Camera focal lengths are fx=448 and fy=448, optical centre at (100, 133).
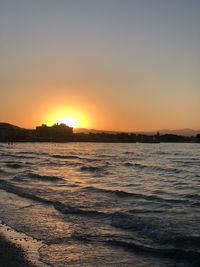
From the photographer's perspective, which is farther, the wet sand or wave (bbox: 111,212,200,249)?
wave (bbox: 111,212,200,249)

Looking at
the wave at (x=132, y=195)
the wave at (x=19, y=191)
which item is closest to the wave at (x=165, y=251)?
the wave at (x=132, y=195)

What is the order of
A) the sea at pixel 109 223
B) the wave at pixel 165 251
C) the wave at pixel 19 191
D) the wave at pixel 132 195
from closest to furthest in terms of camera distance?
the wave at pixel 165 251 → the sea at pixel 109 223 → the wave at pixel 132 195 → the wave at pixel 19 191

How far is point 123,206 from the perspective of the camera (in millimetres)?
19922

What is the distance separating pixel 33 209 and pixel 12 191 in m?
6.82

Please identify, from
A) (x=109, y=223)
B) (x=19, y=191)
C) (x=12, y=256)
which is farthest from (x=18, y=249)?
(x=19, y=191)

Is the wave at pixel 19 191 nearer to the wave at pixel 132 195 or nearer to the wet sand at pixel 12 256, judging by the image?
the wave at pixel 132 195

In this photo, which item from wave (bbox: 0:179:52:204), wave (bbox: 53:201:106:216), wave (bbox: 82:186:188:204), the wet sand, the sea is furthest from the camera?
wave (bbox: 0:179:52:204)

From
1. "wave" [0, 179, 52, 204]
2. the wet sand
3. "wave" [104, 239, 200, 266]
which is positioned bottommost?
"wave" [104, 239, 200, 266]

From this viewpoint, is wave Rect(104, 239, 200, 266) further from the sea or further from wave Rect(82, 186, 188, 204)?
wave Rect(82, 186, 188, 204)

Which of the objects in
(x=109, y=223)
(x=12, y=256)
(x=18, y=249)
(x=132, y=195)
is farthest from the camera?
(x=132, y=195)

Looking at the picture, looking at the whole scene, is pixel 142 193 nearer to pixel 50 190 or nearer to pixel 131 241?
pixel 50 190

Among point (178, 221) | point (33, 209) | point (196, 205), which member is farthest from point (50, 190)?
point (178, 221)

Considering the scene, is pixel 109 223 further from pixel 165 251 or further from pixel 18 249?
pixel 18 249

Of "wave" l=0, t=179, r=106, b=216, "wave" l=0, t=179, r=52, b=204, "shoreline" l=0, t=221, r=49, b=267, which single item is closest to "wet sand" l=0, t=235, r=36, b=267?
"shoreline" l=0, t=221, r=49, b=267
